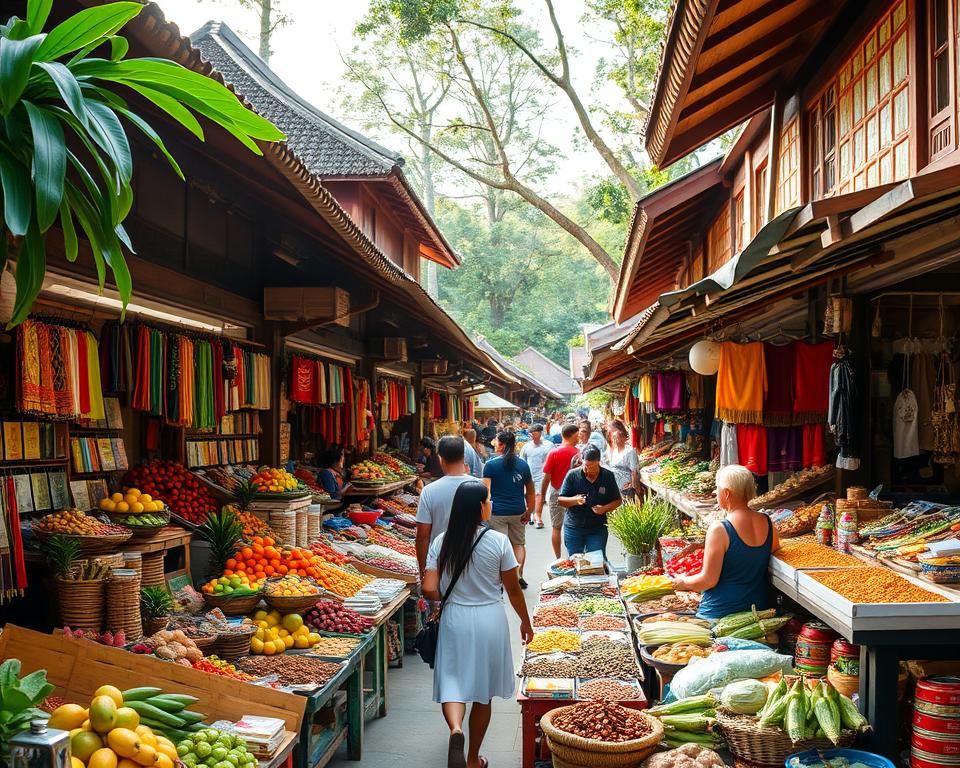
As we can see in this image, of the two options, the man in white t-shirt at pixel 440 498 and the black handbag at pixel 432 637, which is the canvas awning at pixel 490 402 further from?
the black handbag at pixel 432 637

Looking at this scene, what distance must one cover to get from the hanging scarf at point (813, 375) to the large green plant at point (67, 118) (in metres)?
5.86

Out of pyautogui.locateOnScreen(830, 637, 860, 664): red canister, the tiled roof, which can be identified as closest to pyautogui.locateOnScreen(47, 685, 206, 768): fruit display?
pyautogui.locateOnScreen(830, 637, 860, 664): red canister

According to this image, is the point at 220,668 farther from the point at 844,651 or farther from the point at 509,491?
the point at 509,491

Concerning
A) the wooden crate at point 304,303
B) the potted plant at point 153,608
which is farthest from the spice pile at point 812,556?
the wooden crate at point 304,303

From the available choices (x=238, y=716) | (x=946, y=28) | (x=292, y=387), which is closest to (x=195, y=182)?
(x=292, y=387)

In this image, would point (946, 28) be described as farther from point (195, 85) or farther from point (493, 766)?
point (493, 766)

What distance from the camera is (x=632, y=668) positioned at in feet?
17.6

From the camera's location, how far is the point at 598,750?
3.88 meters

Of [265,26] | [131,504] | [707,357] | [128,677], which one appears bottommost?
[128,677]

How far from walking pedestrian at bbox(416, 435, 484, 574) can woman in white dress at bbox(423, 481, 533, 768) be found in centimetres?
92

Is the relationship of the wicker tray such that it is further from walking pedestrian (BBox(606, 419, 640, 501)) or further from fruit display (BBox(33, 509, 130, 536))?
walking pedestrian (BBox(606, 419, 640, 501))

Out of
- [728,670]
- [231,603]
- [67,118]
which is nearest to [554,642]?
[728,670]

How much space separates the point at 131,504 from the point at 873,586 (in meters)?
4.59

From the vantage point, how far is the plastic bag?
185 inches
